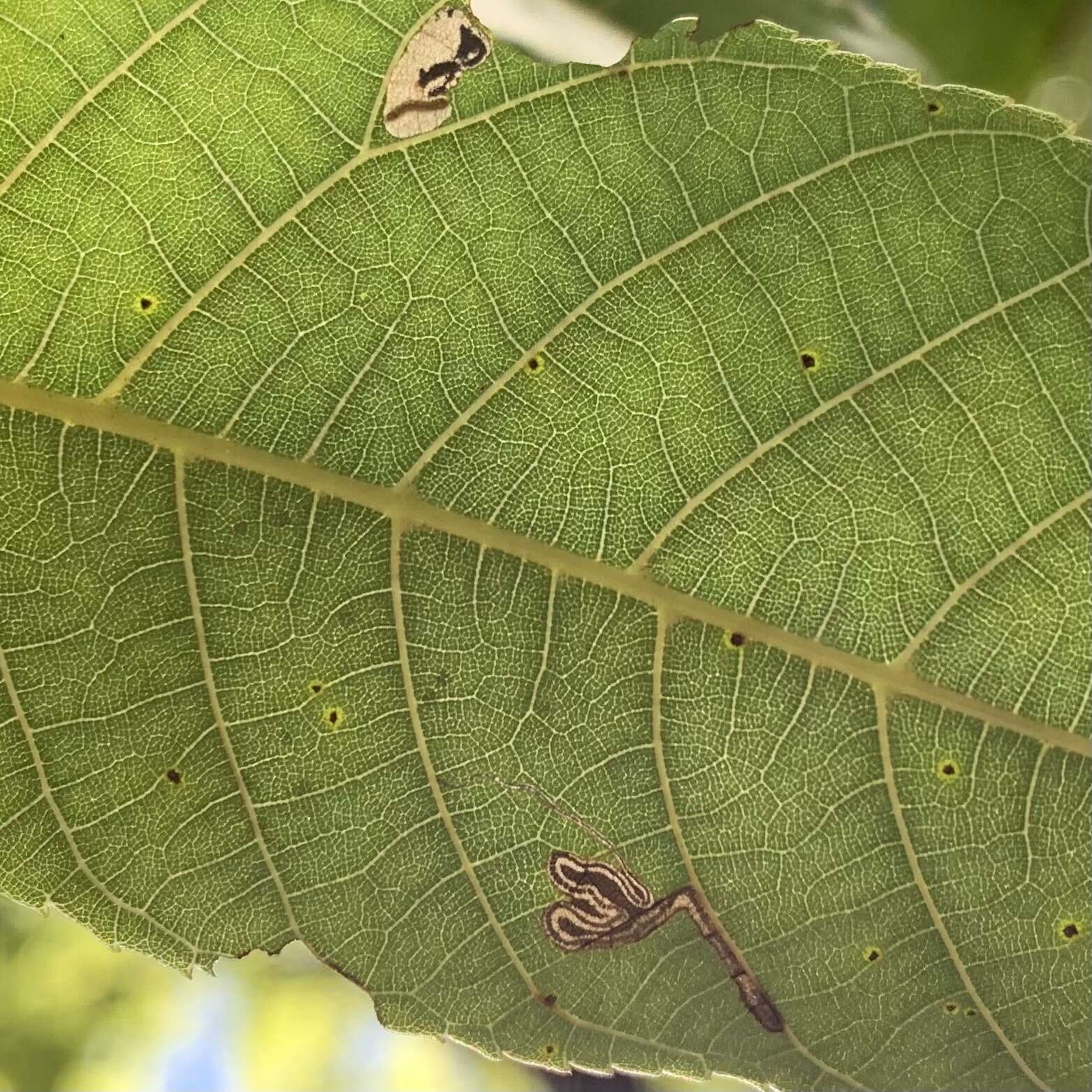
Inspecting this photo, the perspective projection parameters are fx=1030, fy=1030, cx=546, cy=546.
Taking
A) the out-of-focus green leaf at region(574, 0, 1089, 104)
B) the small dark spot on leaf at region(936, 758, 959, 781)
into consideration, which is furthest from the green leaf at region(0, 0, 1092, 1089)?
the out-of-focus green leaf at region(574, 0, 1089, 104)

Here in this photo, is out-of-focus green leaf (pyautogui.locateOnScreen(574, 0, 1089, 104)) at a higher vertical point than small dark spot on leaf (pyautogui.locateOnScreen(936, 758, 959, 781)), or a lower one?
higher

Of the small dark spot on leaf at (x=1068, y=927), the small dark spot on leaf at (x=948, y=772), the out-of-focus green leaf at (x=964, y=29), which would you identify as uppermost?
the out-of-focus green leaf at (x=964, y=29)

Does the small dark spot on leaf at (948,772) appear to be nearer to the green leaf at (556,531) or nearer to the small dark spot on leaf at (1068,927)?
the green leaf at (556,531)

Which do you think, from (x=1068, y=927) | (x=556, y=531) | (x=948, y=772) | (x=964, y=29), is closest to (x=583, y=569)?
(x=556, y=531)

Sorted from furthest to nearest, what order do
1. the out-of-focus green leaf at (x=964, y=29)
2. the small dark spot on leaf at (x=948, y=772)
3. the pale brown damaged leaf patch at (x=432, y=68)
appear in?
the out-of-focus green leaf at (x=964, y=29) < the small dark spot on leaf at (x=948, y=772) < the pale brown damaged leaf patch at (x=432, y=68)

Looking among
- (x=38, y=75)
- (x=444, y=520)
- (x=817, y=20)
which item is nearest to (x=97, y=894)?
(x=444, y=520)

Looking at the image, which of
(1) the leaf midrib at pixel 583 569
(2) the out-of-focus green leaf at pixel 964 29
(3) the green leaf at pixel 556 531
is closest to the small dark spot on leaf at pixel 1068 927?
(3) the green leaf at pixel 556 531

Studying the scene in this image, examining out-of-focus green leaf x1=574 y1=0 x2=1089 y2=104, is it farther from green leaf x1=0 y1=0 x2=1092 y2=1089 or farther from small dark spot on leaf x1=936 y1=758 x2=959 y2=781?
small dark spot on leaf x1=936 y1=758 x2=959 y2=781
